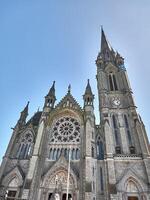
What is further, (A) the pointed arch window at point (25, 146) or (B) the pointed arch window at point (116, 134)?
(A) the pointed arch window at point (25, 146)

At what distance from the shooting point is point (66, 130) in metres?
26.2

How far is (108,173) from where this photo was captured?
67.5 ft

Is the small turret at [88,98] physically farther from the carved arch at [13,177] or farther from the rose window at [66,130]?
the carved arch at [13,177]

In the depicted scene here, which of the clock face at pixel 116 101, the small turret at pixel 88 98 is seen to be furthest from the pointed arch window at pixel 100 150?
the clock face at pixel 116 101

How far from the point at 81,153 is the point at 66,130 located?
4.62 meters

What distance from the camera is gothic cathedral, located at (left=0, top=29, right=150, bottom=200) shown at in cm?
2017

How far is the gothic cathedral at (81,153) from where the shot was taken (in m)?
20.2

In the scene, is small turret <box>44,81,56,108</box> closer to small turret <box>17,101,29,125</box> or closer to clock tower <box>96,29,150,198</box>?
small turret <box>17,101,29,125</box>

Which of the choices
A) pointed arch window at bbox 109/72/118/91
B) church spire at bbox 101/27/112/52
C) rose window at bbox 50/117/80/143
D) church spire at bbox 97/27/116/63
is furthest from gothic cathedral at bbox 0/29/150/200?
church spire at bbox 101/27/112/52

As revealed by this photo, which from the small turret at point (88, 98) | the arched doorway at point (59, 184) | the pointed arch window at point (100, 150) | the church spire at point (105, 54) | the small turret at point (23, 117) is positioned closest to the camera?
the arched doorway at point (59, 184)

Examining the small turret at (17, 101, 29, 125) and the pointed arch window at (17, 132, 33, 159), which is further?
the small turret at (17, 101, 29, 125)

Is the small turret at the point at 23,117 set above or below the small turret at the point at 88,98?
below

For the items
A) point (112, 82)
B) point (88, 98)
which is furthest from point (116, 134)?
point (112, 82)

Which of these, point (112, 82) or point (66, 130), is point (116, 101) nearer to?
point (112, 82)
